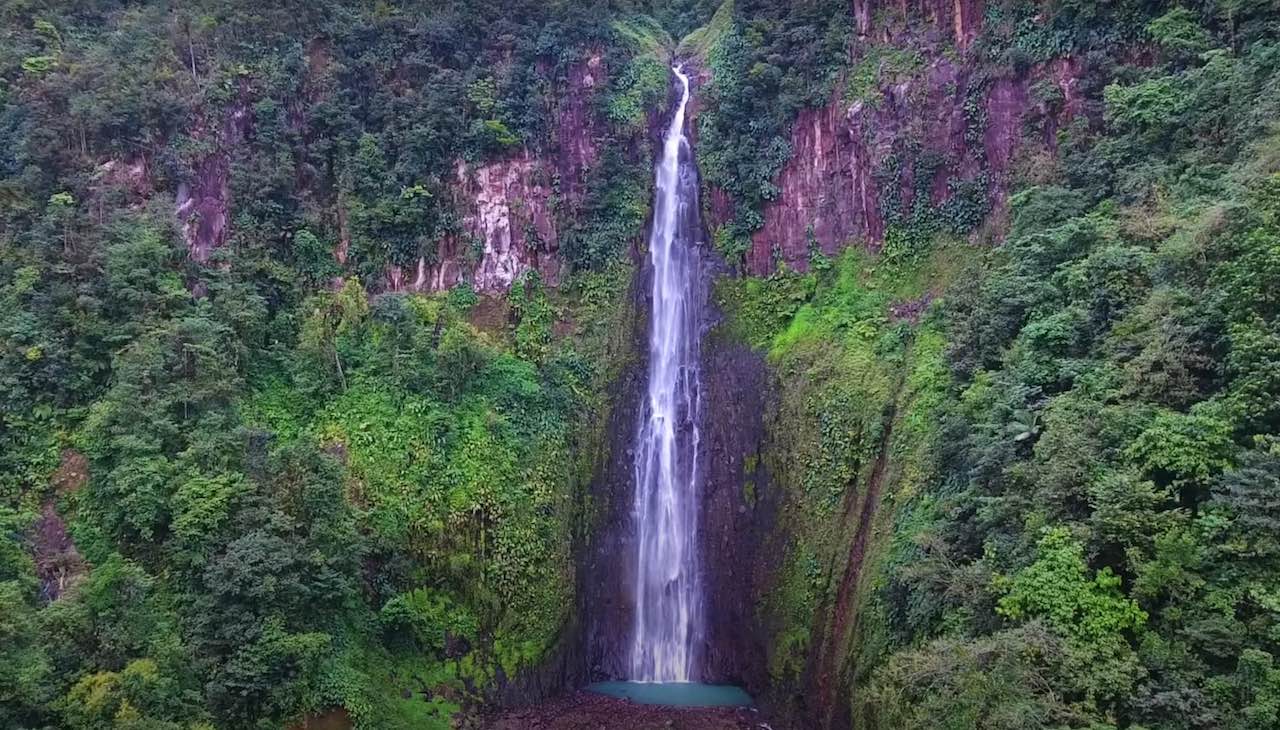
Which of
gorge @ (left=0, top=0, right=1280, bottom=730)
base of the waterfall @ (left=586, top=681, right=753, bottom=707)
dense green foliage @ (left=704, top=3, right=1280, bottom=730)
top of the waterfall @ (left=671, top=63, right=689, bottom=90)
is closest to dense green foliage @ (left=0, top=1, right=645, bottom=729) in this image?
gorge @ (left=0, top=0, right=1280, bottom=730)

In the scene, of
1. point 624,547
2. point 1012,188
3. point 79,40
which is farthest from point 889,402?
point 79,40

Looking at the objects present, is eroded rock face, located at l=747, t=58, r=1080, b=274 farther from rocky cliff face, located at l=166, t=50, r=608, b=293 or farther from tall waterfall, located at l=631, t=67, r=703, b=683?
rocky cliff face, located at l=166, t=50, r=608, b=293

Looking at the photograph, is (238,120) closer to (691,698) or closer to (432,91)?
(432,91)

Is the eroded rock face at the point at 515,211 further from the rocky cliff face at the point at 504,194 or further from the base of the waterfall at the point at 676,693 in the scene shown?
the base of the waterfall at the point at 676,693

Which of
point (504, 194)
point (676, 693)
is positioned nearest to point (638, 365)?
point (504, 194)

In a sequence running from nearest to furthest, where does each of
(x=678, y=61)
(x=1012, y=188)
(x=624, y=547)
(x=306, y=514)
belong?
1. (x=306, y=514)
2. (x=1012, y=188)
3. (x=624, y=547)
4. (x=678, y=61)

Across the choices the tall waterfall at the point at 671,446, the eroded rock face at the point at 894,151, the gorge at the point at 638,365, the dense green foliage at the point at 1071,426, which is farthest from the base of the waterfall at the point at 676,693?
the eroded rock face at the point at 894,151

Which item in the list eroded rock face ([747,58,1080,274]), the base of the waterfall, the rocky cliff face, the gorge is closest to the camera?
the gorge
